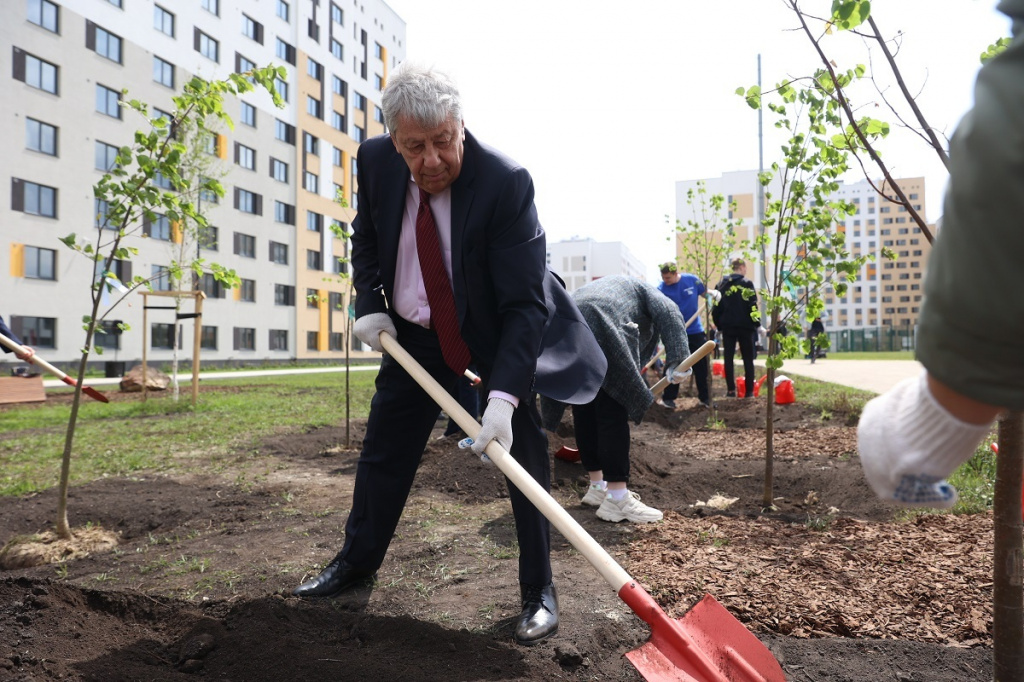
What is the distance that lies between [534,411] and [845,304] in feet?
409

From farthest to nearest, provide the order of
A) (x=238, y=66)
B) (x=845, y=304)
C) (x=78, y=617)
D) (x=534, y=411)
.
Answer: (x=845, y=304) → (x=238, y=66) → (x=534, y=411) → (x=78, y=617)

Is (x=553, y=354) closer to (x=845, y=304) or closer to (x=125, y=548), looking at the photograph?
(x=125, y=548)

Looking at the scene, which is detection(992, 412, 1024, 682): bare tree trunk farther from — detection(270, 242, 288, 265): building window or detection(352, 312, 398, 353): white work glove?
detection(270, 242, 288, 265): building window

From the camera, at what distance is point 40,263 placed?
888 inches

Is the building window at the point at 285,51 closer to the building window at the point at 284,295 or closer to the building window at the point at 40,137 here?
the building window at the point at 284,295

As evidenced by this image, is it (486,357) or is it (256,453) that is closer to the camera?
(486,357)

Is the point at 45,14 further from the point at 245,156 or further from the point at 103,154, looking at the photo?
the point at 245,156

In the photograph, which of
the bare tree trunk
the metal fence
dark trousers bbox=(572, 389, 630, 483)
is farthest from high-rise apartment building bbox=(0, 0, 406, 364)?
the metal fence

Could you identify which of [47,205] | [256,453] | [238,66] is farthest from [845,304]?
[256,453]

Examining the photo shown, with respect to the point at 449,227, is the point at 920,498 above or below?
below

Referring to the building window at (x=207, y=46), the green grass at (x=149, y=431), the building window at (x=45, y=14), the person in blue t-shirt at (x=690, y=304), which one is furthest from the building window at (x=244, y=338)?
the person in blue t-shirt at (x=690, y=304)

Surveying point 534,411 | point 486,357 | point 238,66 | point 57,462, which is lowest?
point 57,462

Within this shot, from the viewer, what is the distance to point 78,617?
2.63 m

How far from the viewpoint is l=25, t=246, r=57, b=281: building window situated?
72.5 feet
